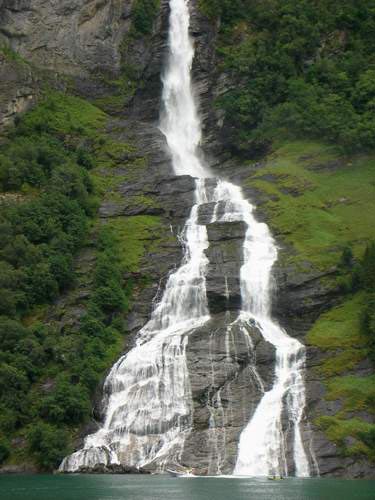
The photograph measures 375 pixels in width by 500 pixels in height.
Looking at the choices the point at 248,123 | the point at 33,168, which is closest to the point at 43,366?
the point at 33,168

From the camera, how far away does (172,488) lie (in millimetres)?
40656

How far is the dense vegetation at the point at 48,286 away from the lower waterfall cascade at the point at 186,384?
2084mm

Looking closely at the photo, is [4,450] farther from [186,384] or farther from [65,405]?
[186,384]

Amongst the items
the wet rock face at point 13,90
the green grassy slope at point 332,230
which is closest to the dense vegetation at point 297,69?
the green grassy slope at point 332,230

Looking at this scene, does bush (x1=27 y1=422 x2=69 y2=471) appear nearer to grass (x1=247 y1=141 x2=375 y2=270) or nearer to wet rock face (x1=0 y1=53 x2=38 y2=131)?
grass (x1=247 y1=141 x2=375 y2=270)

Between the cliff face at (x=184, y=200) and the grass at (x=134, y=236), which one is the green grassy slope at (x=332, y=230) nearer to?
the cliff face at (x=184, y=200)

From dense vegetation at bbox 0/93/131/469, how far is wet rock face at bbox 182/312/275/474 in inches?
261

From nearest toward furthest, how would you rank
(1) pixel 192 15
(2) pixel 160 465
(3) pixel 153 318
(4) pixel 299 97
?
(2) pixel 160 465, (3) pixel 153 318, (4) pixel 299 97, (1) pixel 192 15

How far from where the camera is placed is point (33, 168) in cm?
7512

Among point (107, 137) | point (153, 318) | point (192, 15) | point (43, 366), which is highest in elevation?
point (192, 15)

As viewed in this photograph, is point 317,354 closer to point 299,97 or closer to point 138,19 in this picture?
point 299,97

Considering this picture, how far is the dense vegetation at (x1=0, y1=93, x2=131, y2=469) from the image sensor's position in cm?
5234

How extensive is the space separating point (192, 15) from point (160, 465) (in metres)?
64.8

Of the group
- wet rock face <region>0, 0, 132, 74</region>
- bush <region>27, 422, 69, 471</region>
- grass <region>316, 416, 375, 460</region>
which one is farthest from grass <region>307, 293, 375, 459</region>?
wet rock face <region>0, 0, 132, 74</region>
